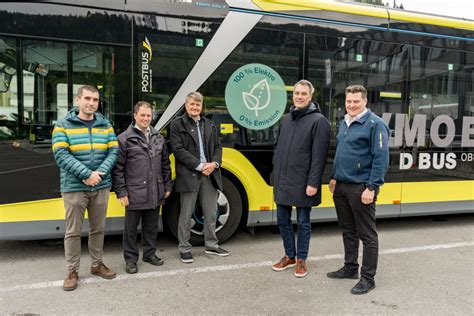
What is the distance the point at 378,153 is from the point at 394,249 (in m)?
1.94

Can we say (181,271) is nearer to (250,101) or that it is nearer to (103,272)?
(103,272)

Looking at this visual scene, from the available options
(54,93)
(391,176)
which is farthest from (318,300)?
(54,93)

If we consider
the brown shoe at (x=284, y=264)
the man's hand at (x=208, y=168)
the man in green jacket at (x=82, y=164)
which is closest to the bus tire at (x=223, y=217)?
the man's hand at (x=208, y=168)

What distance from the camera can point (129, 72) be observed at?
4.05m

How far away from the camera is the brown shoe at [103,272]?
3652mm

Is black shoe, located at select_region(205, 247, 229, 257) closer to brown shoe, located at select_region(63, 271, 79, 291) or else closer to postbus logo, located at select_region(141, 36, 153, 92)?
brown shoe, located at select_region(63, 271, 79, 291)

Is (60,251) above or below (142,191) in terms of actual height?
below

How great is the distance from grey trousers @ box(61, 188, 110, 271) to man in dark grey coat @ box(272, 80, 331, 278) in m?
1.70

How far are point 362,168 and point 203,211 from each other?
179 cm

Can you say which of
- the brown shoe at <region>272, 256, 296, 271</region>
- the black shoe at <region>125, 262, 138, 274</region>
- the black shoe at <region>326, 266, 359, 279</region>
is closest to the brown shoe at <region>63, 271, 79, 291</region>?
the black shoe at <region>125, 262, 138, 274</region>

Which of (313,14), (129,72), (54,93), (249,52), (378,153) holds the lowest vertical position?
(378,153)

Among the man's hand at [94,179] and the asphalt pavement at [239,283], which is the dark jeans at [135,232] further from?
the man's hand at [94,179]

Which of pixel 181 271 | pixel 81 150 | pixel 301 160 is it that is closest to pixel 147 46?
pixel 81 150

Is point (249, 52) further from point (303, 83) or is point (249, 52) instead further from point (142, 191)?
point (142, 191)
